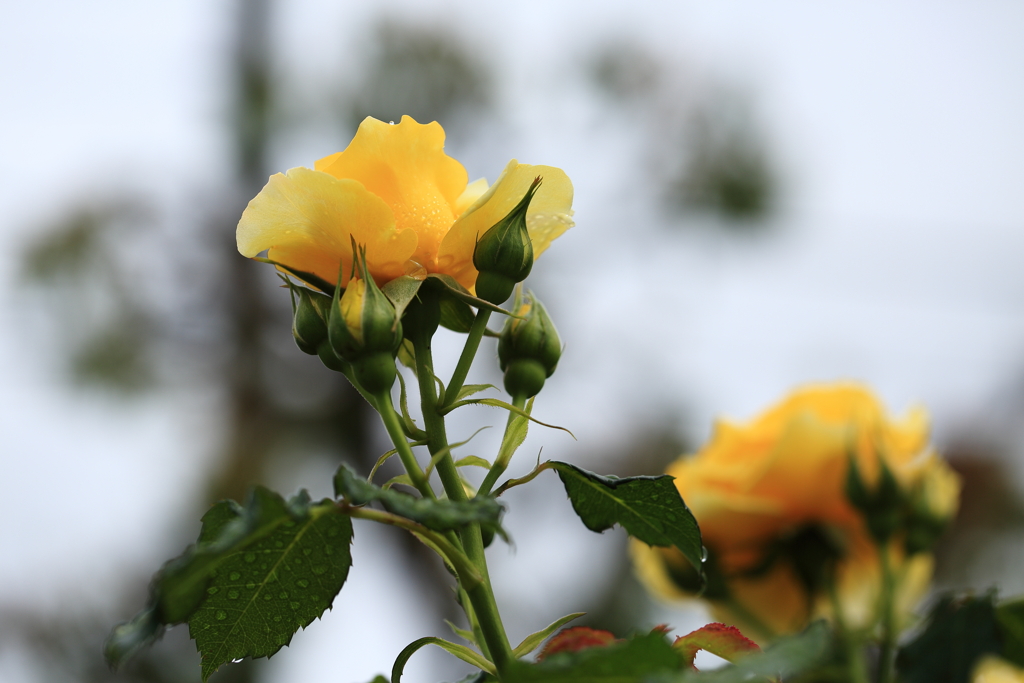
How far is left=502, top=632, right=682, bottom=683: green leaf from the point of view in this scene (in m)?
0.14

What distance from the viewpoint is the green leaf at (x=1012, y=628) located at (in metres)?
0.25

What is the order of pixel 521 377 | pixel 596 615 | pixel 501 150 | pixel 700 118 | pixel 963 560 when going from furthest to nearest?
pixel 700 118, pixel 501 150, pixel 596 615, pixel 963 560, pixel 521 377

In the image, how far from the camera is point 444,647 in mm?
211

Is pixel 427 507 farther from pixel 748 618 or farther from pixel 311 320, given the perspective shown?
pixel 748 618

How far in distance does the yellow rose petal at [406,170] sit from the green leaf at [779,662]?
0.48ft

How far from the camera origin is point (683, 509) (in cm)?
21

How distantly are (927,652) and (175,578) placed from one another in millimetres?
239

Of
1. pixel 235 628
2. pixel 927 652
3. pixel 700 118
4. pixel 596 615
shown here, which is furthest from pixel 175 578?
pixel 700 118

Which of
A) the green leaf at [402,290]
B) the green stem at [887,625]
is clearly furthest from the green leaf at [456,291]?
the green stem at [887,625]

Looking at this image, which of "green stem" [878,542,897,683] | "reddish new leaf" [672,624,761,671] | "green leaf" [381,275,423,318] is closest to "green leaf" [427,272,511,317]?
"green leaf" [381,275,423,318]

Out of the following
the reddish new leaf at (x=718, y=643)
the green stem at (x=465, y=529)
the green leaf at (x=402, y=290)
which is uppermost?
the green leaf at (x=402, y=290)

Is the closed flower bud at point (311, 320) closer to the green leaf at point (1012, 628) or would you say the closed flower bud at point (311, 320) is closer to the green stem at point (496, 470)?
the green stem at point (496, 470)

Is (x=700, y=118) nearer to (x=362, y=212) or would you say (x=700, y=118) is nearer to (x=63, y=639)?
(x=63, y=639)

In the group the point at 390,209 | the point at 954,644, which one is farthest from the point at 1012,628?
the point at 390,209
